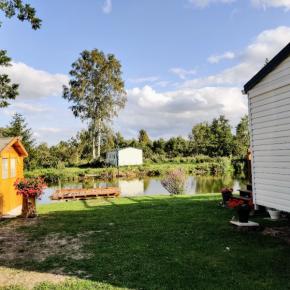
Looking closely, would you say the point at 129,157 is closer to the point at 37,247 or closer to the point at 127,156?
the point at 127,156

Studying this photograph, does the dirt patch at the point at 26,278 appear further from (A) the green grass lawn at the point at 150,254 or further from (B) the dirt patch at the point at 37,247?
(B) the dirt patch at the point at 37,247

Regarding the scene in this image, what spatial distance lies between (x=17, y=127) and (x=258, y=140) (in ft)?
88.2

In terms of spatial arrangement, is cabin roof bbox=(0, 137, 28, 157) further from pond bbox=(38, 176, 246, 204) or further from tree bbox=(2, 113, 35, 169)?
tree bbox=(2, 113, 35, 169)

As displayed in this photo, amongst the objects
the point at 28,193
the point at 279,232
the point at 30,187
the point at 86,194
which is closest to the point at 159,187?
the point at 86,194

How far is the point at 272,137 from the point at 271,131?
0.14 metres

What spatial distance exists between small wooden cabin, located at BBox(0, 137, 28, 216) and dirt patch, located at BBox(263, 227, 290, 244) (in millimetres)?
10533

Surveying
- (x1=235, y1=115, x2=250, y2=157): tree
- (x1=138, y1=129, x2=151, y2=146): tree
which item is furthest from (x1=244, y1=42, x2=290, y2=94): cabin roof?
(x1=138, y1=129, x2=151, y2=146): tree

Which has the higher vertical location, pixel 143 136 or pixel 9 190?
Answer: pixel 143 136

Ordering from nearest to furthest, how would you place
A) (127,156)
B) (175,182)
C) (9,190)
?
(9,190) < (175,182) < (127,156)

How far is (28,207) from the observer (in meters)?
13.2

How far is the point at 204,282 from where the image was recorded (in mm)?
5707

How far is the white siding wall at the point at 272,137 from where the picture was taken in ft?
25.2

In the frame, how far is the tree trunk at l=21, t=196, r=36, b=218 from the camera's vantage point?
13.1m

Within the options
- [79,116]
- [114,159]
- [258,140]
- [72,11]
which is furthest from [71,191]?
[114,159]
